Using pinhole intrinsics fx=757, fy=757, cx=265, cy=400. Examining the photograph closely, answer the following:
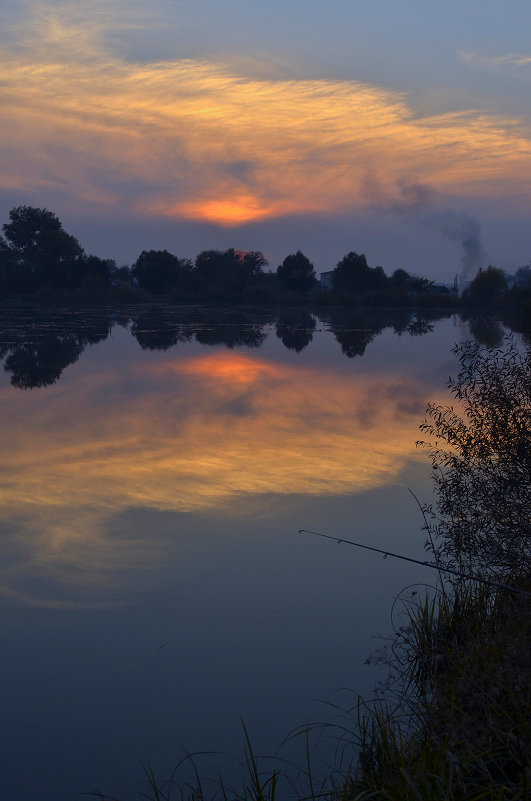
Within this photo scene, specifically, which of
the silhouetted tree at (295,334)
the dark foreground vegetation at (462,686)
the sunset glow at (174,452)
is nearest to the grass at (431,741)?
the dark foreground vegetation at (462,686)

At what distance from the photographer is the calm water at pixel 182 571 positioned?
175 inches

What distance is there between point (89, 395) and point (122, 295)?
64357 millimetres

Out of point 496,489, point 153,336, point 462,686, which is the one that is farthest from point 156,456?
point 153,336

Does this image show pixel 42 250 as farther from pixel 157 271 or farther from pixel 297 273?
pixel 297 273

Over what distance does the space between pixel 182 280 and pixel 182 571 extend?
83924 millimetres

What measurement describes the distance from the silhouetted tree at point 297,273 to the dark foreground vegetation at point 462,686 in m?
83.2

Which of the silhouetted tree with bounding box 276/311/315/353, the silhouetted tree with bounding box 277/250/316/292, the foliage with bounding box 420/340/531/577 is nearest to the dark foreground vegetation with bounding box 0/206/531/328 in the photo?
the silhouetted tree with bounding box 277/250/316/292

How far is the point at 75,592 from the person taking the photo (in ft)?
20.3

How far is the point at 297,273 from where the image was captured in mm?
88875

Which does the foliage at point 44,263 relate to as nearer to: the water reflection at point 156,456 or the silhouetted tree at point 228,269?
the silhouetted tree at point 228,269

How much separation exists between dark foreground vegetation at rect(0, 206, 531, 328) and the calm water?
56.3m

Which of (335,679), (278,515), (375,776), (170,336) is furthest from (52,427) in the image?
(170,336)

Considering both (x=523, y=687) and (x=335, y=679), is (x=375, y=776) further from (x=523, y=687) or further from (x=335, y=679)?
(x=335, y=679)

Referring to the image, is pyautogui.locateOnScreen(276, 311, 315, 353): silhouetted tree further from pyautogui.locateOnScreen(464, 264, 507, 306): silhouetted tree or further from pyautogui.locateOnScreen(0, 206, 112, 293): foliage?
pyautogui.locateOnScreen(0, 206, 112, 293): foliage
